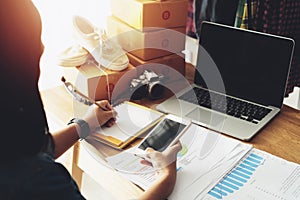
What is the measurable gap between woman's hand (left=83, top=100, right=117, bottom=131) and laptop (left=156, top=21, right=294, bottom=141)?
18 centimetres

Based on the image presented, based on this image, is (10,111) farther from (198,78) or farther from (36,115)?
(198,78)

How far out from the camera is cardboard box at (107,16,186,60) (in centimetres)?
132

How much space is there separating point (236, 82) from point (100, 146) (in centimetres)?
47

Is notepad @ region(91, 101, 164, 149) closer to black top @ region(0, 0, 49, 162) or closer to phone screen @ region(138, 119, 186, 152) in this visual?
phone screen @ region(138, 119, 186, 152)

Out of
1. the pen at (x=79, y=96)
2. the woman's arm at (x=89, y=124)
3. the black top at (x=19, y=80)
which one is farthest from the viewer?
the pen at (x=79, y=96)

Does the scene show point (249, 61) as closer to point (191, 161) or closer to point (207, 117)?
point (207, 117)

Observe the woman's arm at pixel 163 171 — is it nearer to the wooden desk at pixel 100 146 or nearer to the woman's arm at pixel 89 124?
the wooden desk at pixel 100 146

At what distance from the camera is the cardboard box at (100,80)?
48.0 inches

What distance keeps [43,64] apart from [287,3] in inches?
37.3

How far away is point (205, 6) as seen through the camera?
55.9 inches

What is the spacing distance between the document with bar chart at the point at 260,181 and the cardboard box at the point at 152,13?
56cm

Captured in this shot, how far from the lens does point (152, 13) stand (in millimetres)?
1285

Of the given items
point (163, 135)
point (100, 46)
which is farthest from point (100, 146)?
point (100, 46)

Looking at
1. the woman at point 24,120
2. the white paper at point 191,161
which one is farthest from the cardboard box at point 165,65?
the woman at point 24,120
